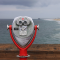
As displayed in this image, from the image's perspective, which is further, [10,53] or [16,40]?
[10,53]

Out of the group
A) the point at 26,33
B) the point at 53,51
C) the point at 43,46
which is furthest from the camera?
the point at 43,46

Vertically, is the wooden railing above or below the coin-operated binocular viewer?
below

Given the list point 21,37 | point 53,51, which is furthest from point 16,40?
point 53,51

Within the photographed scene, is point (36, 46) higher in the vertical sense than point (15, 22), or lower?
lower

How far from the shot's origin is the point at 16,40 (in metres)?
1.55

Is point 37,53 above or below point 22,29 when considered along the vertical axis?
below

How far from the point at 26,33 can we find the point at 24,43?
167 mm

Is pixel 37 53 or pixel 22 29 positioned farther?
pixel 37 53

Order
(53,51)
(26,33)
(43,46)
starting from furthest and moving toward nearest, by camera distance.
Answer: (43,46)
(53,51)
(26,33)

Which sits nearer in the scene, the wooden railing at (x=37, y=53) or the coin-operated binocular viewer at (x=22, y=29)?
the coin-operated binocular viewer at (x=22, y=29)

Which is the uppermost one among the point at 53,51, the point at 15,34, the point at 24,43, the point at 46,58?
the point at 15,34

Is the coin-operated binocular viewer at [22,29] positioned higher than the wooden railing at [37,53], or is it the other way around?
the coin-operated binocular viewer at [22,29]

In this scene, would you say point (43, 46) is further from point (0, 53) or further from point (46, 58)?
point (0, 53)

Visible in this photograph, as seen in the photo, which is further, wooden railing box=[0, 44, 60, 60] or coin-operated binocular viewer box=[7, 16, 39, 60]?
wooden railing box=[0, 44, 60, 60]
